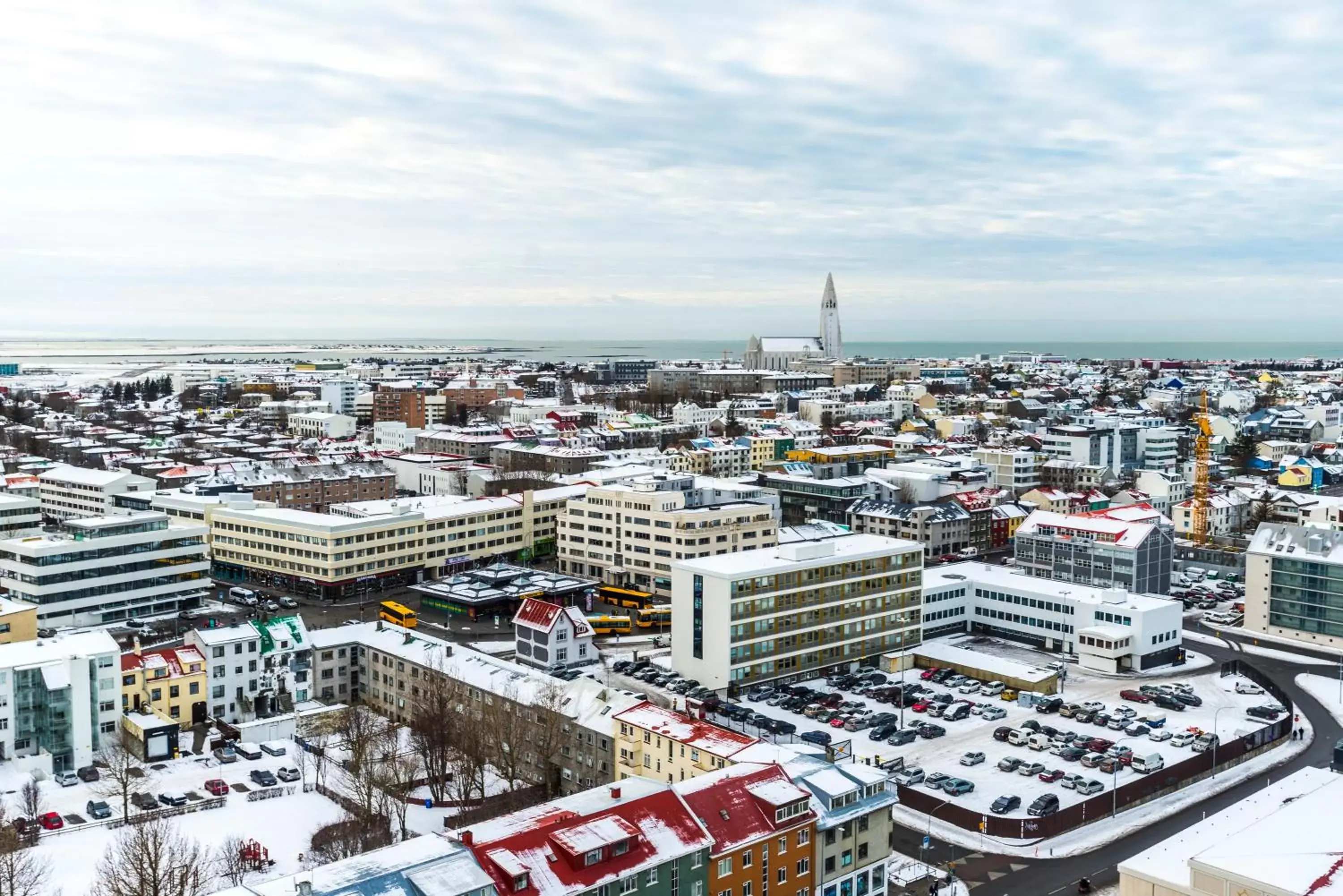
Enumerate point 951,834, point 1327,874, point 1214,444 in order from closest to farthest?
point 1327,874, point 951,834, point 1214,444

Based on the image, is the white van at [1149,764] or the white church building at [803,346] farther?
the white church building at [803,346]

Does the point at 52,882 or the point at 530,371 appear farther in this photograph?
the point at 530,371

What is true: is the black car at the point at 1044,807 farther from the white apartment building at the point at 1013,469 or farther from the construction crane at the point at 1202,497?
the white apartment building at the point at 1013,469

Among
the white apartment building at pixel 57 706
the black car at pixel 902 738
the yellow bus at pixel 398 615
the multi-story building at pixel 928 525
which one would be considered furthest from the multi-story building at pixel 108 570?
the multi-story building at pixel 928 525

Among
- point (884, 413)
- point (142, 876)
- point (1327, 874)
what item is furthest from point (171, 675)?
point (884, 413)

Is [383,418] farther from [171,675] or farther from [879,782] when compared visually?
[879,782]

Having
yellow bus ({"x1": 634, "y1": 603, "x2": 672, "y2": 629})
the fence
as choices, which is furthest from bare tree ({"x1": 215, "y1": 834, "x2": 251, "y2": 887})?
yellow bus ({"x1": 634, "y1": 603, "x2": 672, "y2": 629})
